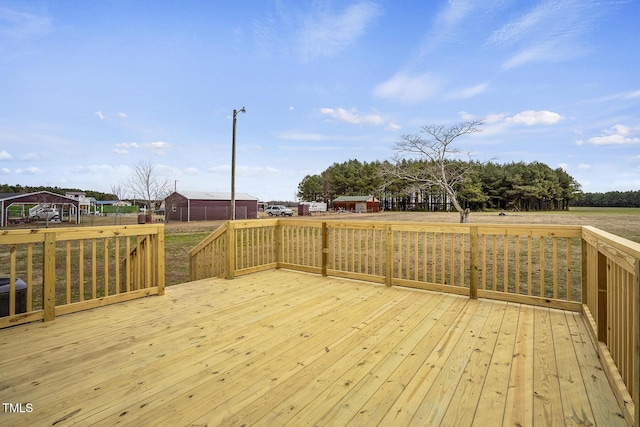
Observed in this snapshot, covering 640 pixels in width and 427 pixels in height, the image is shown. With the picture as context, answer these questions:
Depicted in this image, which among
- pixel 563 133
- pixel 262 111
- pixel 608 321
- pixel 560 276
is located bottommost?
pixel 560 276

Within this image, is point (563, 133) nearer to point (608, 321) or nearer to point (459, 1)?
point (459, 1)

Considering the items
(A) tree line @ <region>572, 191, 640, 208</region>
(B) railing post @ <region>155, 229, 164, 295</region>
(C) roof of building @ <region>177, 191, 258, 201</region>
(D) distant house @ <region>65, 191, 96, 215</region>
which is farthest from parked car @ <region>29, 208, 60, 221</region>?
(A) tree line @ <region>572, 191, 640, 208</region>

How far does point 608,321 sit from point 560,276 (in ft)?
15.8

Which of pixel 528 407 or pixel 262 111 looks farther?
pixel 262 111

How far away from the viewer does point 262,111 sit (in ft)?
46.3

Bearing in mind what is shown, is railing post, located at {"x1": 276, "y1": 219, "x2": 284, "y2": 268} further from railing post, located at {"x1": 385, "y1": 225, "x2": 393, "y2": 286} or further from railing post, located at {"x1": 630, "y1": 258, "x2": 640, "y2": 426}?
railing post, located at {"x1": 630, "y1": 258, "x2": 640, "y2": 426}

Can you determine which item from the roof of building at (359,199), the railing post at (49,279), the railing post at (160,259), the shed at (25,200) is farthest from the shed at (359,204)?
the railing post at (49,279)

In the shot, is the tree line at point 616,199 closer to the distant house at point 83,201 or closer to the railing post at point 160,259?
the railing post at point 160,259

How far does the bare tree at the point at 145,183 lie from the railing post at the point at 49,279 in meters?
23.5

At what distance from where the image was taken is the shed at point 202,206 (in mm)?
24875

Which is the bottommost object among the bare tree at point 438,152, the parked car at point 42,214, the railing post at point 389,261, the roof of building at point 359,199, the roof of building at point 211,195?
the railing post at point 389,261

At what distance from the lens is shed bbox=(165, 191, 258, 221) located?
979 inches

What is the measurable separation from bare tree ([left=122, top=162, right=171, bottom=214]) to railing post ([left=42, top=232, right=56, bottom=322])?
2355 cm

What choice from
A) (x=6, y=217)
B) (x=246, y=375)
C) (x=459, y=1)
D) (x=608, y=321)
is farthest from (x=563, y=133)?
(x=6, y=217)
